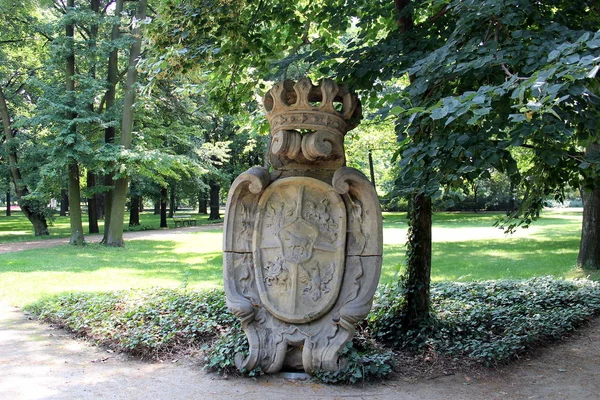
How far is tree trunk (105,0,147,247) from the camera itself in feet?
55.8

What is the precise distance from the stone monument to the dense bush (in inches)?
11.8

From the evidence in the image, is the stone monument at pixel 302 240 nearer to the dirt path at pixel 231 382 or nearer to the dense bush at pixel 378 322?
the dense bush at pixel 378 322

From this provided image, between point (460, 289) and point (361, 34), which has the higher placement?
point (361, 34)

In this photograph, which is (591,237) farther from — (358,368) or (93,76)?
(93,76)

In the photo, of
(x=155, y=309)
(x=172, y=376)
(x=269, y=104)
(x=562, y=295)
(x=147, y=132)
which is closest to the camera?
(x=172, y=376)

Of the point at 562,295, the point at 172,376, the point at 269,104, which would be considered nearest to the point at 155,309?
the point at 172,376

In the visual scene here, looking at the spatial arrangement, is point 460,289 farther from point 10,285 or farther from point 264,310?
point 10,285

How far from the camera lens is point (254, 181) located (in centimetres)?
516

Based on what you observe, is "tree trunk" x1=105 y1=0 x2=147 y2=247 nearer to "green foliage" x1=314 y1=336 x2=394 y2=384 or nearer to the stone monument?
the stone monument

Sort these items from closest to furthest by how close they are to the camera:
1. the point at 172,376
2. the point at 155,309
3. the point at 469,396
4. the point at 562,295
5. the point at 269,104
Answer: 1. the point at 469,396
2. the point at 172,376
3. the point at 269,104
4. the point at 155,309
5. the point at 562,295

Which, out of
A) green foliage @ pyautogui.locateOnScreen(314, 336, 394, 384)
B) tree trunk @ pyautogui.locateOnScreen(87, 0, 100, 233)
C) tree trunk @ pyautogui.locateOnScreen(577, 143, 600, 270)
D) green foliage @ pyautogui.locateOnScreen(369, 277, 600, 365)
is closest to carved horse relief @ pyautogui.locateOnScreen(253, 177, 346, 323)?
green foliage @ pyautogui.locateOnScreen(314, 336, 394, 384)

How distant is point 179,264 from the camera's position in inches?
541

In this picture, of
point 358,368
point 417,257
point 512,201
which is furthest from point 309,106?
point 512,201

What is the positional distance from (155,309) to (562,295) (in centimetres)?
568
